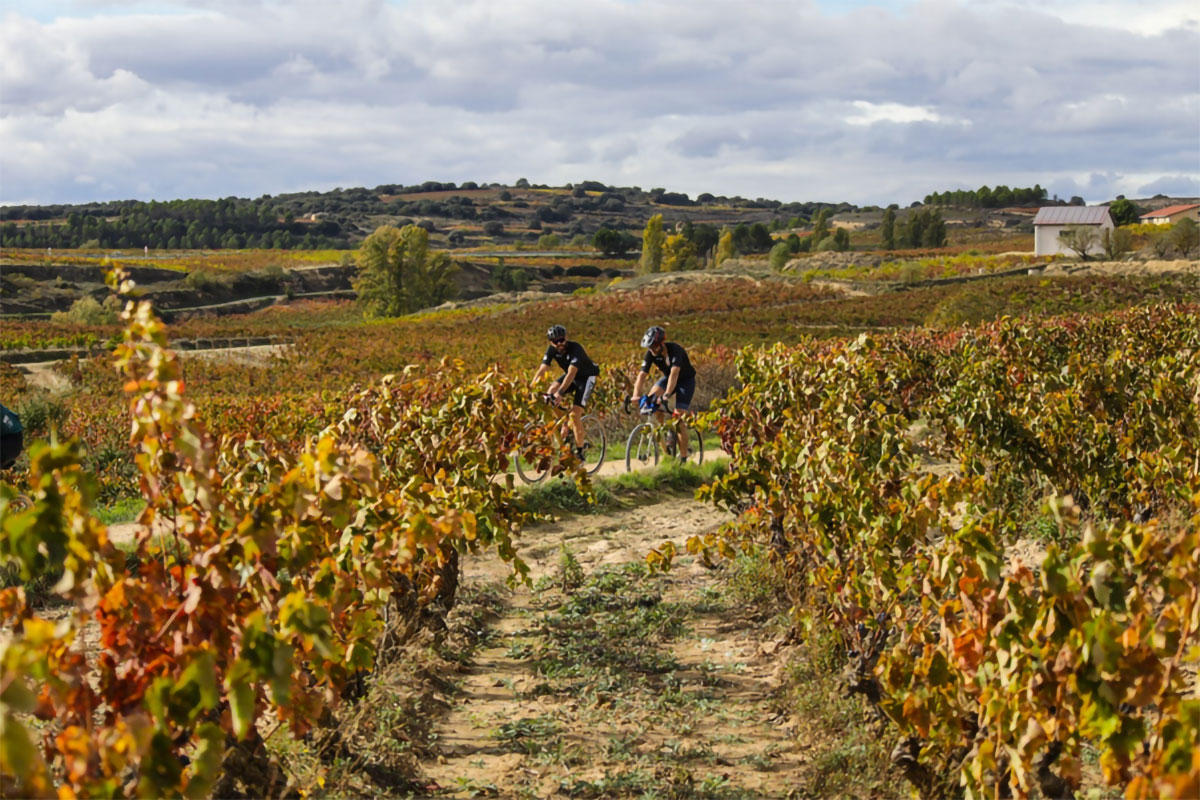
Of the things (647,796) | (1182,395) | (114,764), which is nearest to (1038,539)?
(1182,395)

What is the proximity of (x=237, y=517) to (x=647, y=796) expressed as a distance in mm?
2108

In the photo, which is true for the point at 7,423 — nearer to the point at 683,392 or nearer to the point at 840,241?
the point at 683,392

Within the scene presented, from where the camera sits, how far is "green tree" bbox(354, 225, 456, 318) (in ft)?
212

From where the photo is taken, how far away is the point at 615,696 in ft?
18.1

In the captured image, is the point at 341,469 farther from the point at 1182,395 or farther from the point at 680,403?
the point at 680,403

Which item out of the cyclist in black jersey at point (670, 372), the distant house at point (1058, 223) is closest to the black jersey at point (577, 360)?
the cyclist in black jersey at point (670, 372)

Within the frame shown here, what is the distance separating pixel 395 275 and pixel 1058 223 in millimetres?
41154

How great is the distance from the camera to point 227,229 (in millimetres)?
122938

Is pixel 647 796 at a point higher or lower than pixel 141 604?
lower

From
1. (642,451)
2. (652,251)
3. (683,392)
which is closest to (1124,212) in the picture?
(652,251)

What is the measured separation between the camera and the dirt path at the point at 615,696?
15.1 feet

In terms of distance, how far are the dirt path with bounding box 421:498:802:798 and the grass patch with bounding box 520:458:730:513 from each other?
1928mm

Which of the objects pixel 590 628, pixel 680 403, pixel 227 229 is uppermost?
pixel 227 229

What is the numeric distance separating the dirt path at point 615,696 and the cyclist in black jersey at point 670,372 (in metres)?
2.97
